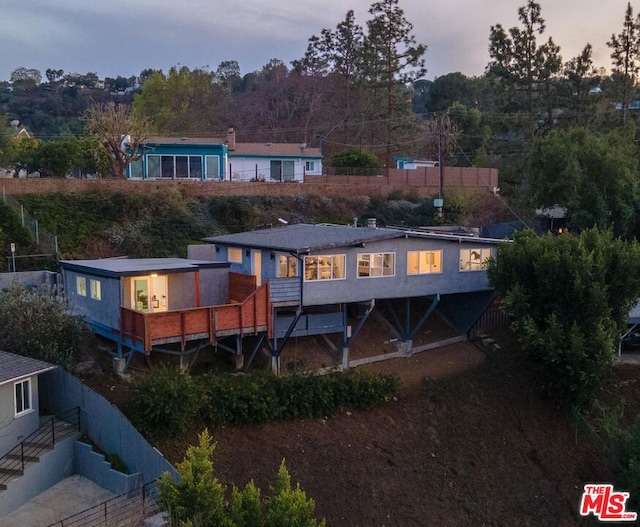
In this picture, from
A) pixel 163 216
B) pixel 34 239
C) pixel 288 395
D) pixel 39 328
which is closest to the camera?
pixel 39 328

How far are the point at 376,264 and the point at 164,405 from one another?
33.5ft

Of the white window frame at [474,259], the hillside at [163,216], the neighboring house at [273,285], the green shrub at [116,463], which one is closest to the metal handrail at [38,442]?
the green shrub at [116,463]

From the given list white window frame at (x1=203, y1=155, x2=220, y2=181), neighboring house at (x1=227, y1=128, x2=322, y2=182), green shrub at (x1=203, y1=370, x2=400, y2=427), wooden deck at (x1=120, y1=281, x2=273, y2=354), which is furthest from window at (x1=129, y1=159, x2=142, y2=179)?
green shrub at (x1=203, y1=370, x2=400, y2=427)

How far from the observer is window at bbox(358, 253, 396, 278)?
985 inches

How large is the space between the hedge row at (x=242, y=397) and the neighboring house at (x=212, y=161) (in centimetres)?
2541

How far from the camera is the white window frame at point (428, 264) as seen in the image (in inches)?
1031

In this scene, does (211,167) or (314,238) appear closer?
(314,238)

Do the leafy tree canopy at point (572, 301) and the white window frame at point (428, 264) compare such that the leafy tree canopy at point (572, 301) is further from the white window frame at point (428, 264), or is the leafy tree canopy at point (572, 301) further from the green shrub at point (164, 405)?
the green shrub at point (164, 405)

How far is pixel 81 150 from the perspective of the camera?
41.8 meters

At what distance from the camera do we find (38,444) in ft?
60.8

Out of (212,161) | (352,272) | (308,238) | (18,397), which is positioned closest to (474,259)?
(352,272)

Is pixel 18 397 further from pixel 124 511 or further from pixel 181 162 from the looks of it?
pixel 181 162

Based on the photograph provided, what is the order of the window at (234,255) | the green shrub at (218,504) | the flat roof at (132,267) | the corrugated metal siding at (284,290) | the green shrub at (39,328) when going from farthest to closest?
the window at (234,255), the corrugated metal siding at (284,290), the flat roof at (132,267), the green shrub at (39,328), the green shrub at (218,504)

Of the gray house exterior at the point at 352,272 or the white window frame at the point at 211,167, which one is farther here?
the white window frame at the point at 211,167
